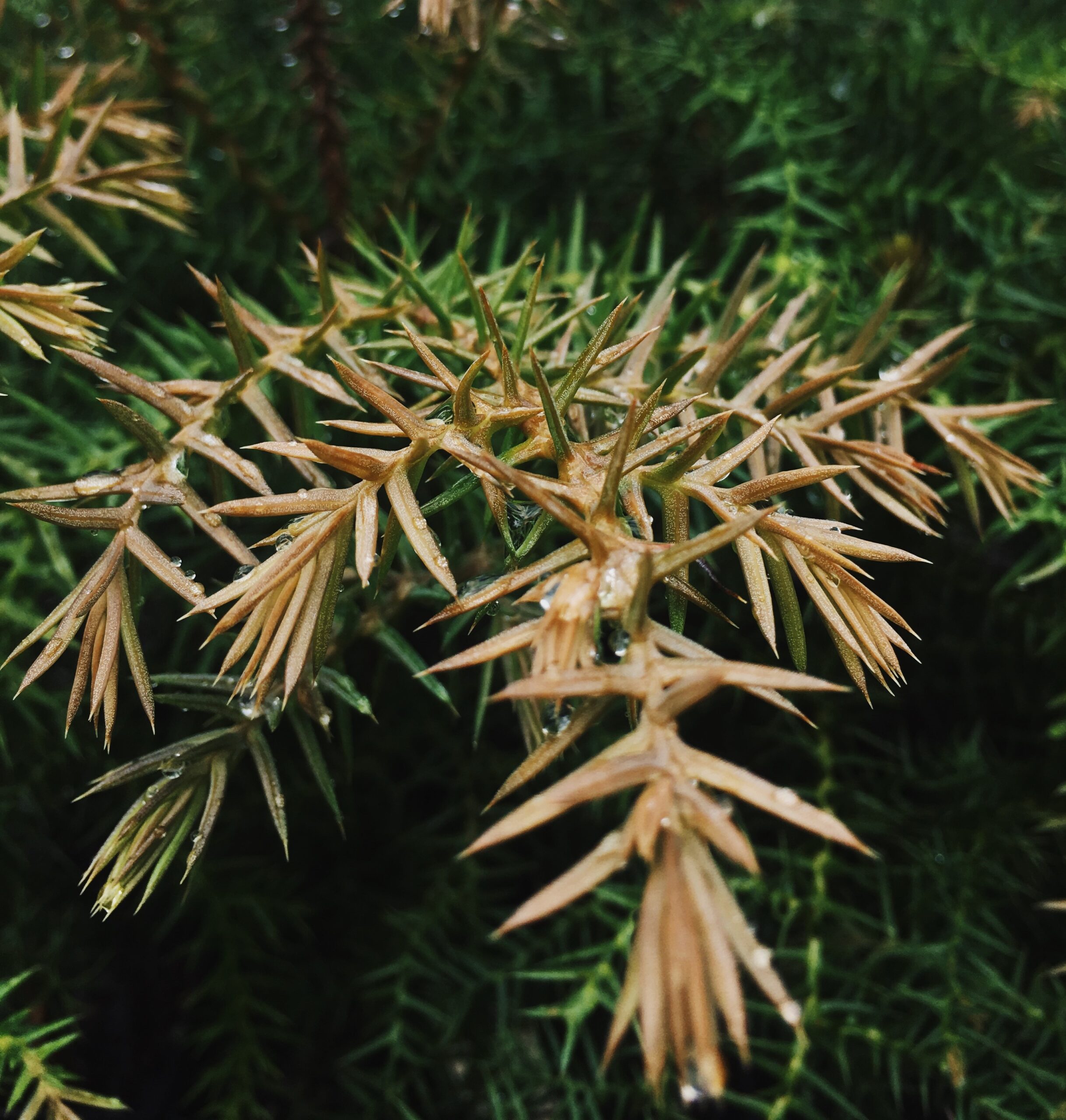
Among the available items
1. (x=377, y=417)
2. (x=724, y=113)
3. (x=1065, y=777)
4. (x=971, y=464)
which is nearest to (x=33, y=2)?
(x=377, y=417)

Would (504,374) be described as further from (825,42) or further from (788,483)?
(825,42)

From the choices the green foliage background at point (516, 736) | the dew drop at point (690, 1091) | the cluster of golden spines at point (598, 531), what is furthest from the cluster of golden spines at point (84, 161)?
the dew drop at point (690, 1091)

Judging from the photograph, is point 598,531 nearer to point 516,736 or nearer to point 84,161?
point 516,736

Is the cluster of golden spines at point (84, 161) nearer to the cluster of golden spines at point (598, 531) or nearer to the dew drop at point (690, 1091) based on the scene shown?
the cluster of golden spines at point (598, 531)

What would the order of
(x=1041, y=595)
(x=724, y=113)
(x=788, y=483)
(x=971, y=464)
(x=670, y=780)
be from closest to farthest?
1. (x=670, y=780)
2. (x=788, y=483)
3. (x=971, y=464)
4. (x=1041, y=595)
5. (x=724, y=113)

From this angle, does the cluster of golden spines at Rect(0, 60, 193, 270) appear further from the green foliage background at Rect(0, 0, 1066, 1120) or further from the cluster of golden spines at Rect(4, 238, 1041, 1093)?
the cluster of golden spines at Rect(4, 238, 1041, 1093)

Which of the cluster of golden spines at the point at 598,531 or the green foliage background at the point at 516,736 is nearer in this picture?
the cluster of golden spines at the point at 598,531
